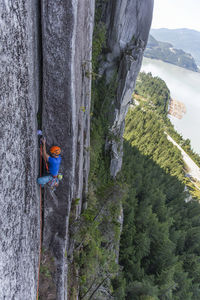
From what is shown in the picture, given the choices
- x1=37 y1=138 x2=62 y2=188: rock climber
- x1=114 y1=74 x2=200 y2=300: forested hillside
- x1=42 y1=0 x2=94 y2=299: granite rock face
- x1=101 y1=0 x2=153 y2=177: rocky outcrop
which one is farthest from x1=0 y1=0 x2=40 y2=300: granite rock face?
x1=114 y1=74 x2=200 y2=300: forested hillside

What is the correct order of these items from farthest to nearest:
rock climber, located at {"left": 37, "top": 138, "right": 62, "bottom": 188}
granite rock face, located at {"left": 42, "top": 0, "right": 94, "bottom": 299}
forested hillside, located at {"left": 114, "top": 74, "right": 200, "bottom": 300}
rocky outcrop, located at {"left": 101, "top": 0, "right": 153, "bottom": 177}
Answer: forested hillside, located at {"left": 114, "top": 74, "right": 200, "bottom": 300} < rocky outcrop, located at {"left": 101, "top": 0, "right": 153, "bottom": 177} < rock climber, located at {"left": 37, "top": 138, "right": 62, "bottom": 188} < granite rock face, located at {"left": 42, "top": 0, "right": 94, "bottom": 299}

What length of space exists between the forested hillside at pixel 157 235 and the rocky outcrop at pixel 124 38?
6.84 meters

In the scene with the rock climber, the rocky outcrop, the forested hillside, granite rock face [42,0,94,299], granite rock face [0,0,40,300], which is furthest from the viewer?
the forested hillside

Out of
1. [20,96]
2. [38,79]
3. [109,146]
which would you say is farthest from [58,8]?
[109,146]

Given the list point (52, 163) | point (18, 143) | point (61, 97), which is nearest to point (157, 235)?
point (52, 163)

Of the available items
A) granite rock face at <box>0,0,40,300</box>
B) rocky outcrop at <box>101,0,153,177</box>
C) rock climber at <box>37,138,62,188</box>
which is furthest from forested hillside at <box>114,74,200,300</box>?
granite rock face at <box>0,0,40,300</box>

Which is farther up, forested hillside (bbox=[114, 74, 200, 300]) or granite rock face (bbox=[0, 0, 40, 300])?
granite rock face (bbox=[0, 0, 40, 300])

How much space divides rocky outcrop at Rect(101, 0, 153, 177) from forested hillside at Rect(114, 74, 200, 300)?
6840mm

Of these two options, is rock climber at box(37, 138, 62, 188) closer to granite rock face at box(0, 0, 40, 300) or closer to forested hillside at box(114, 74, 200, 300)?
granite rock face at box(0, 0, 40, 300)

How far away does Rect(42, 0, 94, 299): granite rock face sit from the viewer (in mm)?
3807

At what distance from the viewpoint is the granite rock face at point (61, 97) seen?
3807mm

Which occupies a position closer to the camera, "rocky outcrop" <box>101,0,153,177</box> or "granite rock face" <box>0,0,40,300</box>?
"granite rock face" <box>0,0,40,300</box>

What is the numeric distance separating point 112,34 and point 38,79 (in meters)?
7.33

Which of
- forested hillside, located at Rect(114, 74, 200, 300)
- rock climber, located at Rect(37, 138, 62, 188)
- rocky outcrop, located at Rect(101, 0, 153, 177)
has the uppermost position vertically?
rocky outcrop, located at Rect(101, 0, 153, 177)
